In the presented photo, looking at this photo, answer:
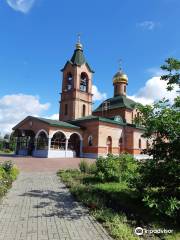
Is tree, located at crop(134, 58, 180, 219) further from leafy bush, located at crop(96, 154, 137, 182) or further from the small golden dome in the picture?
the small golden dome

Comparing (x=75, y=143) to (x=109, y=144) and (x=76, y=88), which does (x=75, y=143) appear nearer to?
(x=109, y=144)

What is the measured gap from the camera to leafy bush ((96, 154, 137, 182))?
1088cm

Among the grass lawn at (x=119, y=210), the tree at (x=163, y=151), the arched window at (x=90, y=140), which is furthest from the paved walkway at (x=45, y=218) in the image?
the arched window at (x=90, y=140)

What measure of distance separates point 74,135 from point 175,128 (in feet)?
87.7

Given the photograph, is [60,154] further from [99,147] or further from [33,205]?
[33,205]

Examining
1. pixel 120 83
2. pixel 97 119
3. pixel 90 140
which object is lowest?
pixel 90 140

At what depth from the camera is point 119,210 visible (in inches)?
266

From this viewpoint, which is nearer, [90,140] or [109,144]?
[90,140]

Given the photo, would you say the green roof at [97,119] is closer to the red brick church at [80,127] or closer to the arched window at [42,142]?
the red brick church at [80,127]

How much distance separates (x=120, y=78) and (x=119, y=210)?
37496 millimetres

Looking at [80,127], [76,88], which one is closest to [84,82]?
[76,88]

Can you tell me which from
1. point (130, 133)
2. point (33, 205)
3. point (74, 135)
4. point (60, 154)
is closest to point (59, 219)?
point (33, 205)

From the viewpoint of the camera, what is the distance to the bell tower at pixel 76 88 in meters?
36.3

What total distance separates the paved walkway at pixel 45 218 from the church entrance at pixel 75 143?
22.6 metres
